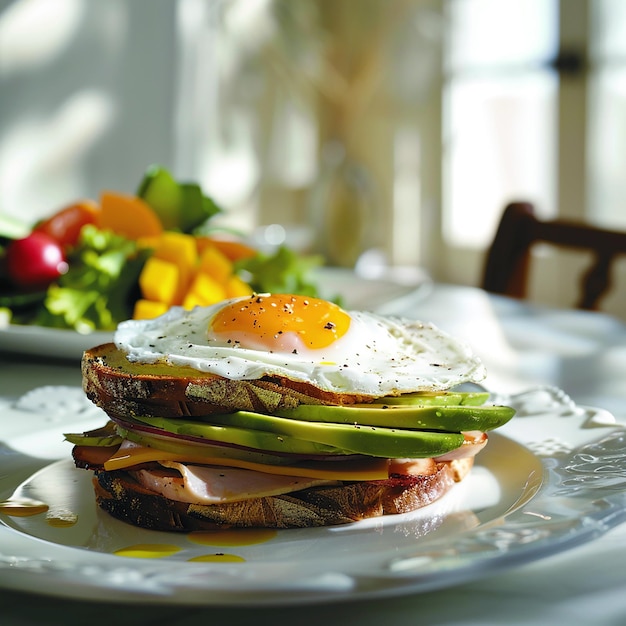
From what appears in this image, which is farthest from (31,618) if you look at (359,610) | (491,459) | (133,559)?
(491,459)

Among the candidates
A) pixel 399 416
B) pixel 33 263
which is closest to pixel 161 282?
pixel 33 263

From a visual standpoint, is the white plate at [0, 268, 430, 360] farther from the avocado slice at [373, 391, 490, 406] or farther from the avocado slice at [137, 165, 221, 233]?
the avocado slice at [373, 391, 490, 406]

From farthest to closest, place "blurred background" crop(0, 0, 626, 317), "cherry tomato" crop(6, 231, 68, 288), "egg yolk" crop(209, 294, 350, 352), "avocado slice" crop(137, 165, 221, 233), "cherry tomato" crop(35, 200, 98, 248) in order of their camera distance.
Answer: "blurred background" crop(0, 0, 626, 317)
"avocado slice" crop(137, 165, 221, 233)
"cherry tomato" crop(35, 200, 98, 248)
"cherry tomato" crop(6, 231, 68, 288)
"egg yolk" crop(209, 294, 350, 352)

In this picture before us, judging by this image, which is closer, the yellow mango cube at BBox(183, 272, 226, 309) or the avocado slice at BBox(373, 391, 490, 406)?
the avocado slice at BBox(373, 391, 490, 406)

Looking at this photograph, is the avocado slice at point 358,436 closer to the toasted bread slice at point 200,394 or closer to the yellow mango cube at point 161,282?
the toasted bread slice at point 200,394

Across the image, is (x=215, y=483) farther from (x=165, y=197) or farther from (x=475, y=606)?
(x=165, y=197)

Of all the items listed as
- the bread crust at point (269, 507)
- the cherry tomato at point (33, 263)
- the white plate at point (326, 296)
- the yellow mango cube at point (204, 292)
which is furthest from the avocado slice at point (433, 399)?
the cherry tomato at point (33, 263)

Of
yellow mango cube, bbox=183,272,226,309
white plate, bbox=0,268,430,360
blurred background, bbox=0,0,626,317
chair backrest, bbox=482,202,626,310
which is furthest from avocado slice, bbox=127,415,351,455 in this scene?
blurred background, bbox=0,0,626,317
